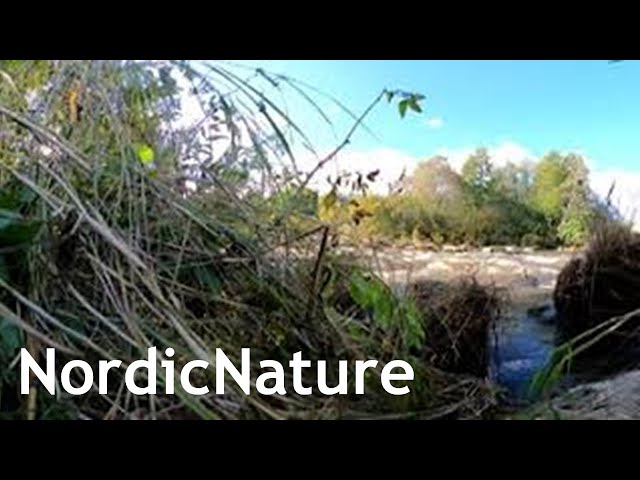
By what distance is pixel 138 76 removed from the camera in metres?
1.19

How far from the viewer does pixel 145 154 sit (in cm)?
123

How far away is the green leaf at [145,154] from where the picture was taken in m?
1.21

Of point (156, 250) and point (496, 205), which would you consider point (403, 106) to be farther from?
point (496, 205)

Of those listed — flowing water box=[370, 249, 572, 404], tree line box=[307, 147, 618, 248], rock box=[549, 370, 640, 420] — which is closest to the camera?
rock box=[549, 370, 640, 420]

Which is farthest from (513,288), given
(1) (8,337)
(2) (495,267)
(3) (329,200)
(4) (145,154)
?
(1) (8,337)

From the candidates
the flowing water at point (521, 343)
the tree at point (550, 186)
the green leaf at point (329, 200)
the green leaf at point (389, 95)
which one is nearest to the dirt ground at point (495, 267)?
the flowing water at point (521, 343)

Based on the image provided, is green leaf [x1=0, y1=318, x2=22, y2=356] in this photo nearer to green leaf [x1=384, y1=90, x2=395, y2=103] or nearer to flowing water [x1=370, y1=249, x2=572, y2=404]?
green leaf [x1=384, y1=90, x2=395, y2=103]

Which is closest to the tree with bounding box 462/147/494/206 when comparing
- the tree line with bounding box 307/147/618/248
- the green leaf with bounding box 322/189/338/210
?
the tree line with bounding box 307/147/618/248

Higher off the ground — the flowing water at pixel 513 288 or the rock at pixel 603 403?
the flowing water at pixel 513 288

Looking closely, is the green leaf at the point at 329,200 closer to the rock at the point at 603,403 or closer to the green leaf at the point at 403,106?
the green leaf at the point at 403,106

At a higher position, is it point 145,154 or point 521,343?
point 145,154

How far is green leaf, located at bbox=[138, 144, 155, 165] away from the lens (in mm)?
1214
